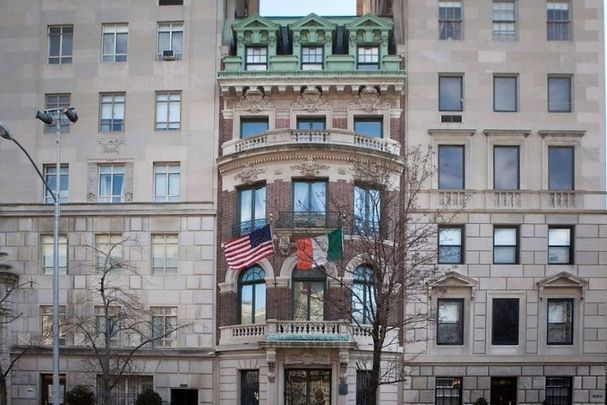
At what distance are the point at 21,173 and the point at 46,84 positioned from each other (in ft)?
15.1

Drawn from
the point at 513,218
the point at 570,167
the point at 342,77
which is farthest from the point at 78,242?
the point at 570,167

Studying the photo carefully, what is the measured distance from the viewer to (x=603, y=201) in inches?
1799

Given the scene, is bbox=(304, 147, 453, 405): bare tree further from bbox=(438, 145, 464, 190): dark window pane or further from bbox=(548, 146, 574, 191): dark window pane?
bbox=(548, 146, 574, 191): dark window pane

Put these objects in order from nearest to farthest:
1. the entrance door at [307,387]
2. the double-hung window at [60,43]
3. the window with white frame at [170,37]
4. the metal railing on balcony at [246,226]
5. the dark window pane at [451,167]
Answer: the entrance door at [307,387] → the metal railing on balcony at [246,226] → the dark window pane at [451,167] → the window with white frame at [170,37] → the double-hung window at [60,43]

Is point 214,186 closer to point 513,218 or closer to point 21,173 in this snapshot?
point 21,173

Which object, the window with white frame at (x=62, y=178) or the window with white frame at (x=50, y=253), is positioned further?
the window with white frame at (x=62, y=178)

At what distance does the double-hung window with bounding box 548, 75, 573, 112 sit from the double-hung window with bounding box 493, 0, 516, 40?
292 centimetres

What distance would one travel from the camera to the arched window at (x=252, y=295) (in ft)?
146

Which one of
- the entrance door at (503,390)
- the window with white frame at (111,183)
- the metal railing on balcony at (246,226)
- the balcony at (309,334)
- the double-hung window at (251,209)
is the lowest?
the entrance door at (503,390)

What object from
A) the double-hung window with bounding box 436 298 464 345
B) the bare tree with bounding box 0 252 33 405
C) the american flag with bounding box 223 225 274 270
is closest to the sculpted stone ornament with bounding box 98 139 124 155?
the bare tree with bounding box 0 252 33 405

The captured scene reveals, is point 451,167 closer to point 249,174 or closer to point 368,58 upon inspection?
point 368,58

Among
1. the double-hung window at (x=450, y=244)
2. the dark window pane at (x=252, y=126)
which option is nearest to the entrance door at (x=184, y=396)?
the dark window pane at (x=252, y=126)

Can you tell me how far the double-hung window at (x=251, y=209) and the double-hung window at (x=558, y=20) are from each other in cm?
1603

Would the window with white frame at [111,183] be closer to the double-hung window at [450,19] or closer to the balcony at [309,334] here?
the balcony at [309,334]
